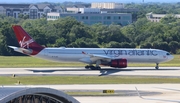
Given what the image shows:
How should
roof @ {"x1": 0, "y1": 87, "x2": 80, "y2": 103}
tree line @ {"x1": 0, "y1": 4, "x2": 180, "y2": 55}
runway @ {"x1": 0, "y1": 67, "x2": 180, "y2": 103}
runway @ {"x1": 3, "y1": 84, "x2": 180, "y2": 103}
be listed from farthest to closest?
1. tree line @ {"x1": 0, "y1": 4, "x2": 180, "y2": 55}
2. runway @ {"x1": 0, "y1": 67, "x2": 180, "y2": 103}
3. runway @ {"x1": 3, "y1": 84, "x2": 180, "y2": 103}
4. roof @ {"x1": 0, "y1": 87, "x2": 80, "y2": 103}

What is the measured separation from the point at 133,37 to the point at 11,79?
7517 cm

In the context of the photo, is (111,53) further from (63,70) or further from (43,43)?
(43,43)

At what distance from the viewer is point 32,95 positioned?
81.4 ft

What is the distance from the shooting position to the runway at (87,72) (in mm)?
63938

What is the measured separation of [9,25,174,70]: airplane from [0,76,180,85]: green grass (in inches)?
362

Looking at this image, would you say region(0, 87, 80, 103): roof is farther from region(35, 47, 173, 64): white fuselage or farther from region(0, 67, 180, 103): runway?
region(35, 47, 173, 64): white fuselage

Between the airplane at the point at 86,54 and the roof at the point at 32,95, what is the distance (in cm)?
4359

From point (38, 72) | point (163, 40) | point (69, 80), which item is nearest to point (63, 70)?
point (38, 72)

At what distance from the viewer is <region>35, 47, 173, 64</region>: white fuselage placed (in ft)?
231

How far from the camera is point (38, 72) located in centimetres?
6538

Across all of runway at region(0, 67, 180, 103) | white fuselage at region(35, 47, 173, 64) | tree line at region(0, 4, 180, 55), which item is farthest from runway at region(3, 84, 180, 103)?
tree line at region(0, 4, 180, 55)

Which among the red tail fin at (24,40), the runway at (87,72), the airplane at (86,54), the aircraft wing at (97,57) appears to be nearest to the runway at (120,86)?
the runway at (87,72)

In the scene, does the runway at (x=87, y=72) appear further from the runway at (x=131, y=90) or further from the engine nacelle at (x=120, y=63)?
the runway at (x=131, y=90)

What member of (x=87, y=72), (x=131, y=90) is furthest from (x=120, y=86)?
(x=87, y=72)
